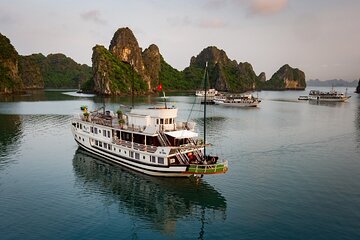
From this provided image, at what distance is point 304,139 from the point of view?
63.7m

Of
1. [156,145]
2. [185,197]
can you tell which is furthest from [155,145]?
[185,197]

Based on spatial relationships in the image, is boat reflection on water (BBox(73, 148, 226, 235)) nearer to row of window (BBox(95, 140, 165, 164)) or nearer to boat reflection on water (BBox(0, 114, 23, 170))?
row of window (BBox(95, 140, 165, 164))

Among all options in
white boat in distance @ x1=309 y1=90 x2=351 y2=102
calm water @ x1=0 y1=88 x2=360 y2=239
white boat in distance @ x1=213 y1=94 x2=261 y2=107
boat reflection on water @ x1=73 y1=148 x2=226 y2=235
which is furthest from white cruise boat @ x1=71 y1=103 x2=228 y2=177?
white boat in distance @ x1=309 y1=90 x2=351 y2=102

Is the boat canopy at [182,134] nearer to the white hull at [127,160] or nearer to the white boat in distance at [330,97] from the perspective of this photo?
the white hull at [127,160]

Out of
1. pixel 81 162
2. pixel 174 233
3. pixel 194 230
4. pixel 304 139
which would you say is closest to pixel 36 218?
pixel 174 233

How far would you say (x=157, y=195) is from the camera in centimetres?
3231

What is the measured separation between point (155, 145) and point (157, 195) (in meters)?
7.39

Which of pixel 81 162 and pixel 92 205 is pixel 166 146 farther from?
pixel 81 162

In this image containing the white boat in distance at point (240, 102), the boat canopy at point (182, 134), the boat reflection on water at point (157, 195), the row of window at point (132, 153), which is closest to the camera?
the boat reflection on water at point (157, 195)

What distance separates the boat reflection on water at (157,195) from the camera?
92.6 feet

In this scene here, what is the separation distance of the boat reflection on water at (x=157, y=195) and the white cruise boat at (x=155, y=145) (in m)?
1.52

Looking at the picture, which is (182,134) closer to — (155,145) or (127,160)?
(155,145)

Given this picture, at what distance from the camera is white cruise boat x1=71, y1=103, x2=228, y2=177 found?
115 feet

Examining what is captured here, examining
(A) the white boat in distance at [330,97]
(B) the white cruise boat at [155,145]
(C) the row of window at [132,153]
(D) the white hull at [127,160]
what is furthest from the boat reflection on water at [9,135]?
(A) the white boat in distance at [330,97]
